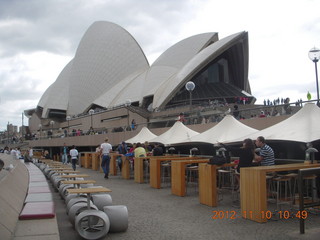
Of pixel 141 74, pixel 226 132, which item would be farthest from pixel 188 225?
pixel 141 74

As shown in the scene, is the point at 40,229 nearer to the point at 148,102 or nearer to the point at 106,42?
the point at 148,102

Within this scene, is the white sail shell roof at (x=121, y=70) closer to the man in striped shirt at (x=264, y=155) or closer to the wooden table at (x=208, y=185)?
the wooden table at (x=208, y=185)

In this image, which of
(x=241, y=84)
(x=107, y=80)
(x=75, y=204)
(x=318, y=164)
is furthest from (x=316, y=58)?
(x=107, y=80)

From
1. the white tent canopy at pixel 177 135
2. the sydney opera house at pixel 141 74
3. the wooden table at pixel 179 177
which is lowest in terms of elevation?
the wooden table at pixel 179 177

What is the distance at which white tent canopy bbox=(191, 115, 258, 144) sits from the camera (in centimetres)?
991

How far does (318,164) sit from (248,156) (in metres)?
1.26

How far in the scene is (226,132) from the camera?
1025 centimetres

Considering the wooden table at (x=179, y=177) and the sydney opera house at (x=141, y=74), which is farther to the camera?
the sydney opera house at (x=141, y=74)

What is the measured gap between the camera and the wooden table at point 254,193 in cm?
536

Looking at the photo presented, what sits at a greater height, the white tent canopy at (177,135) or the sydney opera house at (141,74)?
the sydney opera house at (141,74)

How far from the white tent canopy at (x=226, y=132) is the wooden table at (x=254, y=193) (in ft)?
13.2

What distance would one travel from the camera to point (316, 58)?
36.2ft

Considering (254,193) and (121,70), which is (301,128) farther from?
(121,70)
